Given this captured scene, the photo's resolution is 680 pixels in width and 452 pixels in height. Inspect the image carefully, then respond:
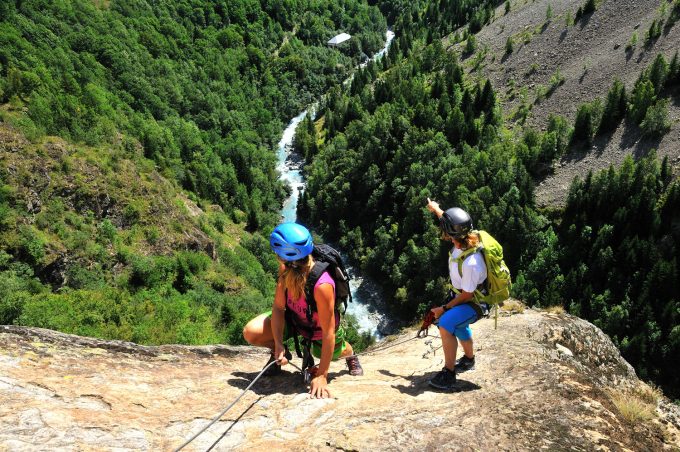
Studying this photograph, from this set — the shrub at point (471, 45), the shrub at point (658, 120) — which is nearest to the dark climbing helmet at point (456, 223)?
the shrub at point (658, 120)

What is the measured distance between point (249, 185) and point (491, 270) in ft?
289

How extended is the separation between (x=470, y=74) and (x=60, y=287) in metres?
80.0

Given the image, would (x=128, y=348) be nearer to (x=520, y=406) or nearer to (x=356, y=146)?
(x=520, y=406)

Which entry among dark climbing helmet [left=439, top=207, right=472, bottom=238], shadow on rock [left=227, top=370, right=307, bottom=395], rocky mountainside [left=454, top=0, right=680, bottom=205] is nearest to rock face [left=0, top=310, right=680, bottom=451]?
shadow on rock [left=227, top=370, right=307, bottom=395]

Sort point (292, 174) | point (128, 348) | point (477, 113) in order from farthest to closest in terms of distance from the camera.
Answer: point (292, 174) < point (477, 113) < point (128, 348)

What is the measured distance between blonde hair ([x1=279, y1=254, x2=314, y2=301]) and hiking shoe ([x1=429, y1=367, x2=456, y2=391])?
322 cm

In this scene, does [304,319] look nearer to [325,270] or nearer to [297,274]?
[297,274]

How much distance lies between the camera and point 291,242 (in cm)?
751

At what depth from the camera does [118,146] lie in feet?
224

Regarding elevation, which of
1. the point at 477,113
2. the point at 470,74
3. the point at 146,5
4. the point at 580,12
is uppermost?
the point at 146,5

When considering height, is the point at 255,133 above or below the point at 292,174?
above

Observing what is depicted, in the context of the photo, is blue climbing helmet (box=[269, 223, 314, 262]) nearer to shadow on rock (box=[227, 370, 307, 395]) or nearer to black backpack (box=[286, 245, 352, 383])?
black backpack (box=[286, 245, 352, 383])

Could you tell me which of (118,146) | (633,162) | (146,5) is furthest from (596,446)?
(146,5)

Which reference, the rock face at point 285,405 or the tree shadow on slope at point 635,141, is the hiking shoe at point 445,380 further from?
the tree shadow on slope at point 635,141
